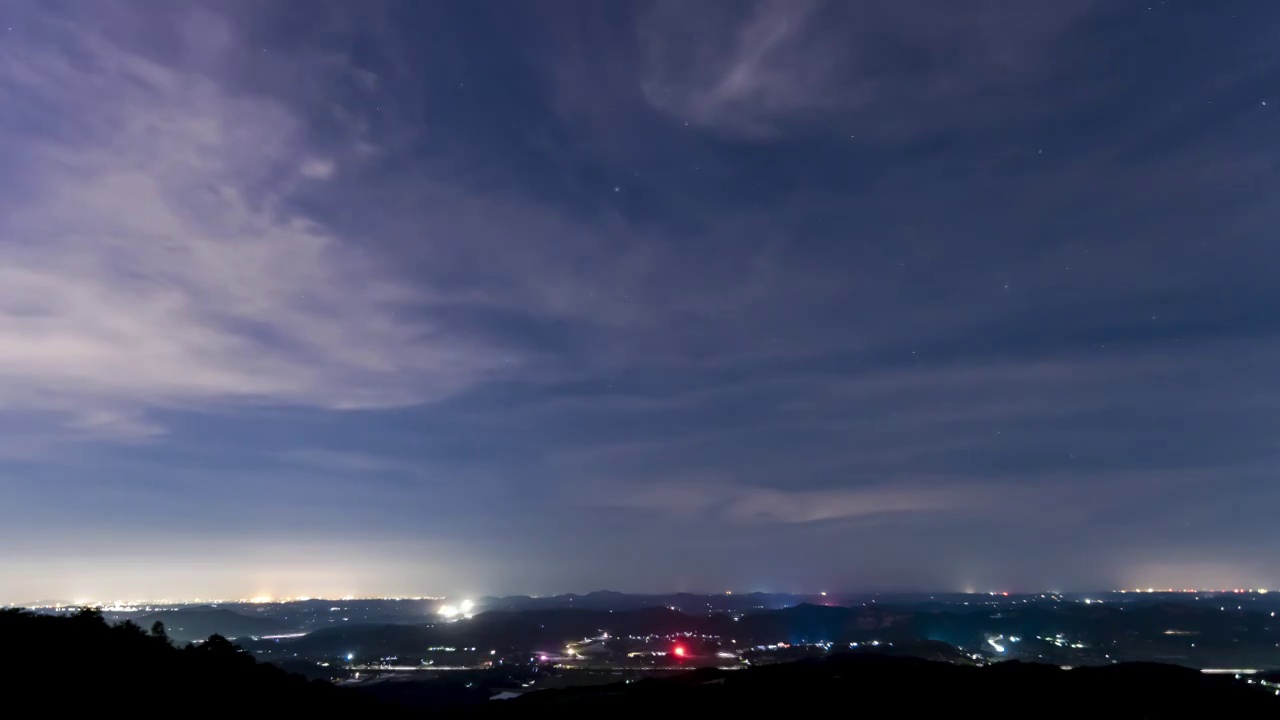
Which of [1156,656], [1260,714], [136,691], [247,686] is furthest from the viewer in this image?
[1156,656]

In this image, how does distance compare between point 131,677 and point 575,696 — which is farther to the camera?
point 575,696

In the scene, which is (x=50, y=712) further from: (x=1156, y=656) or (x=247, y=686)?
(x=1156, y=656)

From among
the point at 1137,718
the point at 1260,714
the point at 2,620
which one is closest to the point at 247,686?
the point at 2,620

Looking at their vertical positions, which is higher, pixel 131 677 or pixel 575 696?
pixel 131 677

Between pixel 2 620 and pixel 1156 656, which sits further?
pixel 1156 656

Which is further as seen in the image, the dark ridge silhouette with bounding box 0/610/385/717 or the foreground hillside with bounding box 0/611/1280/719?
the foreground hillside with bounding box 0/611/1280/719

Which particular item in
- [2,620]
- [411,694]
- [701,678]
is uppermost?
[2,620]

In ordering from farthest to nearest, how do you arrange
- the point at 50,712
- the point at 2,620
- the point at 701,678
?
the point at 701,678, the point at 2,620, the point at 50,712

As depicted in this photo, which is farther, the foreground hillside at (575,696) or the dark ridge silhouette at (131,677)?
the foreground hillside at (575,696)
